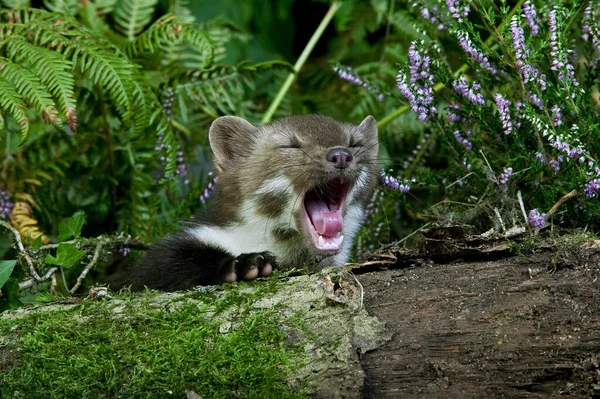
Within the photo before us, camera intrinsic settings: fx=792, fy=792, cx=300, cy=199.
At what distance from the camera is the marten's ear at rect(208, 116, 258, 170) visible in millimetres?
4973

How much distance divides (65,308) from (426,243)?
1677 millimetres

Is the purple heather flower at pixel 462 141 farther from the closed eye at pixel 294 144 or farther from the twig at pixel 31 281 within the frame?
the twig at pixel 31 281

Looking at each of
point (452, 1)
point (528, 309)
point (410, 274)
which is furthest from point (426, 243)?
point (452, 1)

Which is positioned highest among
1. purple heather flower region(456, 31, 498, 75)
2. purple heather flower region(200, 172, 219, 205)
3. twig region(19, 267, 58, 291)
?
purple heather flower region(456, 31, 498, 75)

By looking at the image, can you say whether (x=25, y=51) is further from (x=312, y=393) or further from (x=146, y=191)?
(x=312, y=393)

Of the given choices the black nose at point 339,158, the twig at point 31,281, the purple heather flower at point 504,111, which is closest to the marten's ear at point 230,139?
the black nose at point 339,158

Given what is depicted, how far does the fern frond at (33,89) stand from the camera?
475cm

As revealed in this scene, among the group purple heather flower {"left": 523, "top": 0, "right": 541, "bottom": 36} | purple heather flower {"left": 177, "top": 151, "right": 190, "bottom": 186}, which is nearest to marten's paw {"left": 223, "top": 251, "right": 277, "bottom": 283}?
purple heather flower {"left": 523, "top": 0, "right": 541, "bottom": 36}

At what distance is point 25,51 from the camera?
504 cm

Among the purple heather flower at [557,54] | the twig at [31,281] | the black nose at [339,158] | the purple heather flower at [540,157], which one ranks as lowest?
the twig at [31,281]

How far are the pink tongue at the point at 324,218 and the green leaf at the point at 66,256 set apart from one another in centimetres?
132

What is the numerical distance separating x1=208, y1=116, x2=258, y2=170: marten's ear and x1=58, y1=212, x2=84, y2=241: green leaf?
0.94 meters

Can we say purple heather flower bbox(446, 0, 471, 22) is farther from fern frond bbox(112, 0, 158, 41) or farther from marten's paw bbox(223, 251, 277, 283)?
fern frond bbox(112, 0, 158, 41)

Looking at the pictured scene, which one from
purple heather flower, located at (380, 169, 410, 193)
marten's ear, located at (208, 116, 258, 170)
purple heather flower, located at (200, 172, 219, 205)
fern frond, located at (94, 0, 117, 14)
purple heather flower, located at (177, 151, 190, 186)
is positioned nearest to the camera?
purple heather flower, located at (380, 169, 410, 193)
